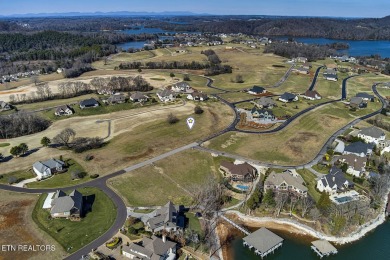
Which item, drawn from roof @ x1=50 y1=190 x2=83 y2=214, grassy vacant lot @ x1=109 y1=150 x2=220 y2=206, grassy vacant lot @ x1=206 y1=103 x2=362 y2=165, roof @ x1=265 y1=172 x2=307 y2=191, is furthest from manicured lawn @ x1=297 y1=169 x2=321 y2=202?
roof @ x1=50 y1=190 x2=83 y2=214

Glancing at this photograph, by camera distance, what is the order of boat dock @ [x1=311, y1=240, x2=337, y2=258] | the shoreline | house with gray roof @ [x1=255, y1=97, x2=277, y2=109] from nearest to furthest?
boat dock @ [x1=311, y1=240, x2=337, y2=258] < the shoreline < house with gray roof @ [x1=255, y1=97, x2=277, y2=109]

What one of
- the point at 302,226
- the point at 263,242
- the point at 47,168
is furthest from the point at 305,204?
the point at 47,168

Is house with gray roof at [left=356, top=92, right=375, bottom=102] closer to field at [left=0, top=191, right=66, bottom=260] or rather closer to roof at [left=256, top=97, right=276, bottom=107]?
roof at [left=256, top=97, right=276, bottom=107]

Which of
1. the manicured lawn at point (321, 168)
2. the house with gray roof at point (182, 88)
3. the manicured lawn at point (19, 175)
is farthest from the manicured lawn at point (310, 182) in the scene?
the house with gray roof at point (182, 88)

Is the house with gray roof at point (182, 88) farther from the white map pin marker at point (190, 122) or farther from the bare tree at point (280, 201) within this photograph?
the bare tree at point (280, 201)

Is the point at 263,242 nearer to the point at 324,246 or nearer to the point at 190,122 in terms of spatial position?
the point at 324,246

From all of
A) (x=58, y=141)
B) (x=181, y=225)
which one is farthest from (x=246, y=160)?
(x=58, y=141)
